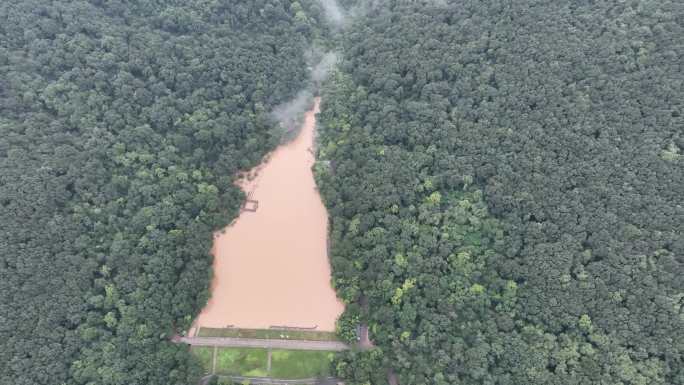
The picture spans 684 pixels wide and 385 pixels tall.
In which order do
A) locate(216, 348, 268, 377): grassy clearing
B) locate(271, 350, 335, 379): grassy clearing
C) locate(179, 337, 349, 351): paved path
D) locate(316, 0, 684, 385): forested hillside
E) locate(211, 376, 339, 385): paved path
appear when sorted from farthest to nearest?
locate(179, 337, 349, 351): paved path
locate(216, 348, 268, 377): grassy clearing
locate(271, 350, 335, 379): grassy clearing
locate(211, 376, 339, 385): paved path
locate(316, 0, 684, 385): forested hillside

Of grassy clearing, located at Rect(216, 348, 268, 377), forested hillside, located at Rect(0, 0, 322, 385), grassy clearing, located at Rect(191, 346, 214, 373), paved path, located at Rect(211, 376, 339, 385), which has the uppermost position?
forested hillside, located at Rect(0, 0, 322, 385)

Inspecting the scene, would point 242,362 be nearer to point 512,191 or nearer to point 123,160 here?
point 123,160

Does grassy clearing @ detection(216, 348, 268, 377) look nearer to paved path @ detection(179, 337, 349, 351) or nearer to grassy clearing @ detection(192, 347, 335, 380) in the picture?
grassy clearing @ detection(192, 347, 335, 380)

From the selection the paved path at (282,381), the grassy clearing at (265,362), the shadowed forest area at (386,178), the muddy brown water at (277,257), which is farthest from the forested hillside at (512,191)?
the grassy clearing at (265,362)

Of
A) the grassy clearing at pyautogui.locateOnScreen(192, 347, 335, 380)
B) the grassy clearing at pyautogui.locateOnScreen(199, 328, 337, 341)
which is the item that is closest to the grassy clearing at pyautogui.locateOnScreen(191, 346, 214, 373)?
the grassy clearing at pyautogui.locateOnScreen(192, 347, 335, 380)

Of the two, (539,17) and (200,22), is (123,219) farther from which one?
(539,17)

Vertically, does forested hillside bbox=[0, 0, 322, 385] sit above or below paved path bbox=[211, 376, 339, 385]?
above

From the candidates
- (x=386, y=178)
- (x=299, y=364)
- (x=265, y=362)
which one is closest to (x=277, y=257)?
(x=265, y=362)

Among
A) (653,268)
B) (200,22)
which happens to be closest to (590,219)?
(653,268)
